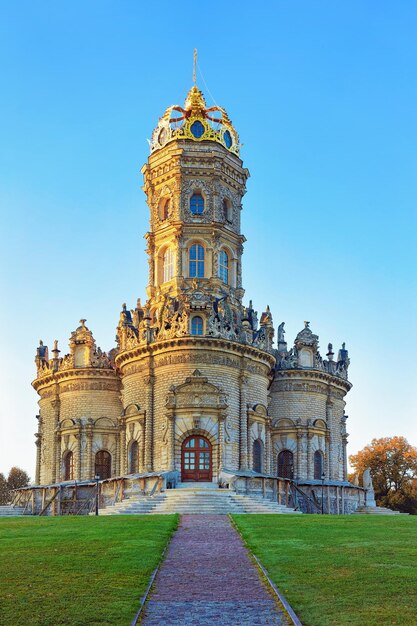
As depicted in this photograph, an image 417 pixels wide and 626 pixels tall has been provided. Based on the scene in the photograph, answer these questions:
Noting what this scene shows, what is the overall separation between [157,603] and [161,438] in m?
40.7

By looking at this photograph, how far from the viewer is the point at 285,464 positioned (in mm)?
65875

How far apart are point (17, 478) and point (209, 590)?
305 ft

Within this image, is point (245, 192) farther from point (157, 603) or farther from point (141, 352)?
point (157, 603)

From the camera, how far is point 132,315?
6369cm

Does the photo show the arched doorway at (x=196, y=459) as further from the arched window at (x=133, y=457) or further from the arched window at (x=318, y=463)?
the arched window at (x=318, y=463)

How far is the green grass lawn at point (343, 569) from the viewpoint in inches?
576

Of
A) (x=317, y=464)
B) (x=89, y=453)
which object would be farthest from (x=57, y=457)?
(x=317, y=464)

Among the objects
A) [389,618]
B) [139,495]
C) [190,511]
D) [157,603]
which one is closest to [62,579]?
[157,603]

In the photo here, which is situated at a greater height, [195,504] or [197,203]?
[197,203]

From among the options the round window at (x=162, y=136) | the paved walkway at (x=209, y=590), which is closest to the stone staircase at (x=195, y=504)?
the paved walkway at (x=209, y=590)

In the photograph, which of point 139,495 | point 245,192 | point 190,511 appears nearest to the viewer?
point 190,511

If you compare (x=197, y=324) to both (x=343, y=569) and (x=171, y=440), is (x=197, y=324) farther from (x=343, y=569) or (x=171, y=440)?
(x=343, y=569)

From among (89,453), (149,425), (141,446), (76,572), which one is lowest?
(76,572)

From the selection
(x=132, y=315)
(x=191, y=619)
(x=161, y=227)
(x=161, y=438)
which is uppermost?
(x=161, y=227)
